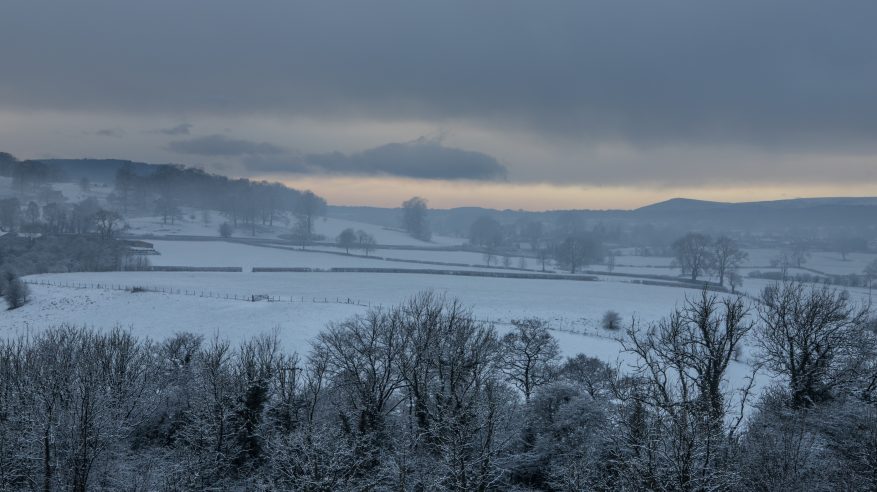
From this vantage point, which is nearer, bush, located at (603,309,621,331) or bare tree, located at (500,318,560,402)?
bare tree, located at (500,318,560,402)

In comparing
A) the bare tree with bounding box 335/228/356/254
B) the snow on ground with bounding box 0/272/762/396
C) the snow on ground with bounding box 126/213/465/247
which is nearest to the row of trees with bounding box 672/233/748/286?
the snow on ground with bounding box 0/272/762/396

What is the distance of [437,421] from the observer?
26.0m

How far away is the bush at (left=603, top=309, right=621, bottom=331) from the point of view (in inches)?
2328

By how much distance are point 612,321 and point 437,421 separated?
39027 millimetres

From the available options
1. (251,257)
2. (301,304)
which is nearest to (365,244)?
(251,257)

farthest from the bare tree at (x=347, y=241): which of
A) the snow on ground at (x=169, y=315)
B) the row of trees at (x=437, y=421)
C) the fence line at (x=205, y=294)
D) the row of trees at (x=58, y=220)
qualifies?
the row of trees at (x=437, y=421)

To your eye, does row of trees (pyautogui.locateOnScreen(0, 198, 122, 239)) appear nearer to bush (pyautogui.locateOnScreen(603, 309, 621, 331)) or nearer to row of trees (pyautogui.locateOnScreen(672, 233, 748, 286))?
bush (pyautogui.locateOnScreen(603, 309, 621, 331))

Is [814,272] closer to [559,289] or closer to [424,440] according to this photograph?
[559,289]

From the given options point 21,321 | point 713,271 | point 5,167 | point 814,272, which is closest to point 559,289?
point 713,271

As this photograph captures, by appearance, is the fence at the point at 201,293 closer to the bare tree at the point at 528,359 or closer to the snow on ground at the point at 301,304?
the snow on ground at the point at 301,304

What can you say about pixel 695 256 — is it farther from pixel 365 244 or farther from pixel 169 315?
pixel 169 315

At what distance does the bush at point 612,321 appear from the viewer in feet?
194

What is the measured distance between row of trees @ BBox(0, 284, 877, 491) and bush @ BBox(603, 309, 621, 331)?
25468 mm

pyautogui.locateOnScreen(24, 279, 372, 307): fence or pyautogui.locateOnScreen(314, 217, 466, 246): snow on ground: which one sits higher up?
pyautogui.locateOnScreen(314, 217, 466, 246): snow on ground
